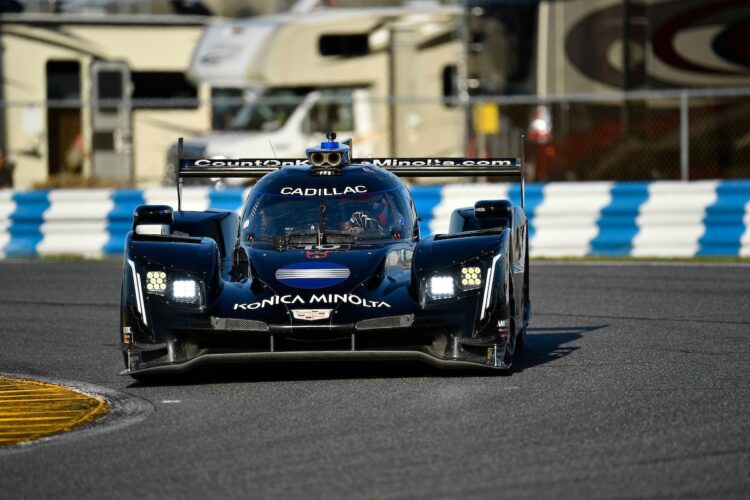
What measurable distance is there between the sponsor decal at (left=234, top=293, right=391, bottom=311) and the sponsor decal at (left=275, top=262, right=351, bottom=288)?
12 cm

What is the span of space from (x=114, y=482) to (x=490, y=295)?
319cm

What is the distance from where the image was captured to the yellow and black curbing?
310 inches

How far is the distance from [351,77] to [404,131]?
1.28 meters

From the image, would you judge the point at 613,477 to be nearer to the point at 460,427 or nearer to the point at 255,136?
the point at 460,427

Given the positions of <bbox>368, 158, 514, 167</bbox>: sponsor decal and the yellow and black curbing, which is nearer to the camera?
the yellow and black curbing

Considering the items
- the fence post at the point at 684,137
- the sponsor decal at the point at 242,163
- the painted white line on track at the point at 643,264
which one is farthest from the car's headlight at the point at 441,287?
the fence post at the point at 684,137

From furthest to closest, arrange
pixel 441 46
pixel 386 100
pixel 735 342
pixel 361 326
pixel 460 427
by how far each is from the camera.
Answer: pixel 441 46, pixel 386 100, pixel 735 342, pixel 361 326, pixel 460 427

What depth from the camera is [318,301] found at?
8930 mm

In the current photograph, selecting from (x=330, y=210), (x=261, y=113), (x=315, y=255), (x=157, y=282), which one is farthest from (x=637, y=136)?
(x=157, y=282)

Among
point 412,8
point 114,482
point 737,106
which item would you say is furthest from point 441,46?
point 114,482

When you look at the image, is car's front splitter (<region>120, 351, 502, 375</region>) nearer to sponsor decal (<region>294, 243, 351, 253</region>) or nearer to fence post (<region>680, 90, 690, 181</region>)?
sponsor decal (<region>294, 243, 351, 253</region>)

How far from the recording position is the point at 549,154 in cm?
2262

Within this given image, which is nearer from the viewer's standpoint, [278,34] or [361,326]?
[361,326]

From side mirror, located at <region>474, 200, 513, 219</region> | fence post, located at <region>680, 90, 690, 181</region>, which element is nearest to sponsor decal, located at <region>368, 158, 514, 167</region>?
side mirror, located at <region>474, 200, 513, 219</region>
